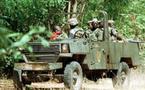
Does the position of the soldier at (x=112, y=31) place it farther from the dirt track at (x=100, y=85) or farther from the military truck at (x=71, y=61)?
the dirt track at (x=100, y=85)

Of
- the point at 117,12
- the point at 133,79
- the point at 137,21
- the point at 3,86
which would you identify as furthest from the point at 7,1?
the point at 137,21

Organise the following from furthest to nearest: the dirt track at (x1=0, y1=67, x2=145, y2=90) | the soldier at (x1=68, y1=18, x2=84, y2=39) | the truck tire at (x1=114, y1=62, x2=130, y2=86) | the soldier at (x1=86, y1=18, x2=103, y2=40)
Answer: the truck tire at (x1=114, y1=62, x2=130, y2=86), the soldier at (x1=86, y1=18, x2=103, y2=40), the soldier at (x1=68, y1=18, x2=84, y2=39), the dirt track at (x1=0, y1=67, x2=145, y2=90)

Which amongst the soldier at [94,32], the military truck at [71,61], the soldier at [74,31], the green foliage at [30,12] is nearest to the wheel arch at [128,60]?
the military truck at [71,61]

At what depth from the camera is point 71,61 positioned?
33.5 ft

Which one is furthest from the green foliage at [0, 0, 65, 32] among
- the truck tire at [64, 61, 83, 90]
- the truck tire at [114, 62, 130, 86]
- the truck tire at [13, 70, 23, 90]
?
the truck tire at [64, 61, 83, 90]

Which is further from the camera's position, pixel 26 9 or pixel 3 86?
pixel 26 9

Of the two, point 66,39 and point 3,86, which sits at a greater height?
point 66,39

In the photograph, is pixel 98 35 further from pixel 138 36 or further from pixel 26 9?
pixel 138 36

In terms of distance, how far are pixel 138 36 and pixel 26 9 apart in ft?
19.4

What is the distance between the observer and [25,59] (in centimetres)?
991

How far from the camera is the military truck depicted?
9.60 meters

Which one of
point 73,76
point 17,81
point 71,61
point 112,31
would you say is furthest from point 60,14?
point 73,76

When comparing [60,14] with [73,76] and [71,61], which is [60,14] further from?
[73,76]

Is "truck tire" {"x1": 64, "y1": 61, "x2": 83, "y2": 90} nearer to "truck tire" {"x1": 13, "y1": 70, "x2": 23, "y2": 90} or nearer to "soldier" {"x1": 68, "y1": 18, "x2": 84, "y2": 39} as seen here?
"soldier" {"x1": 68, "y1": 18, "x2": 84, "y2": 39}
